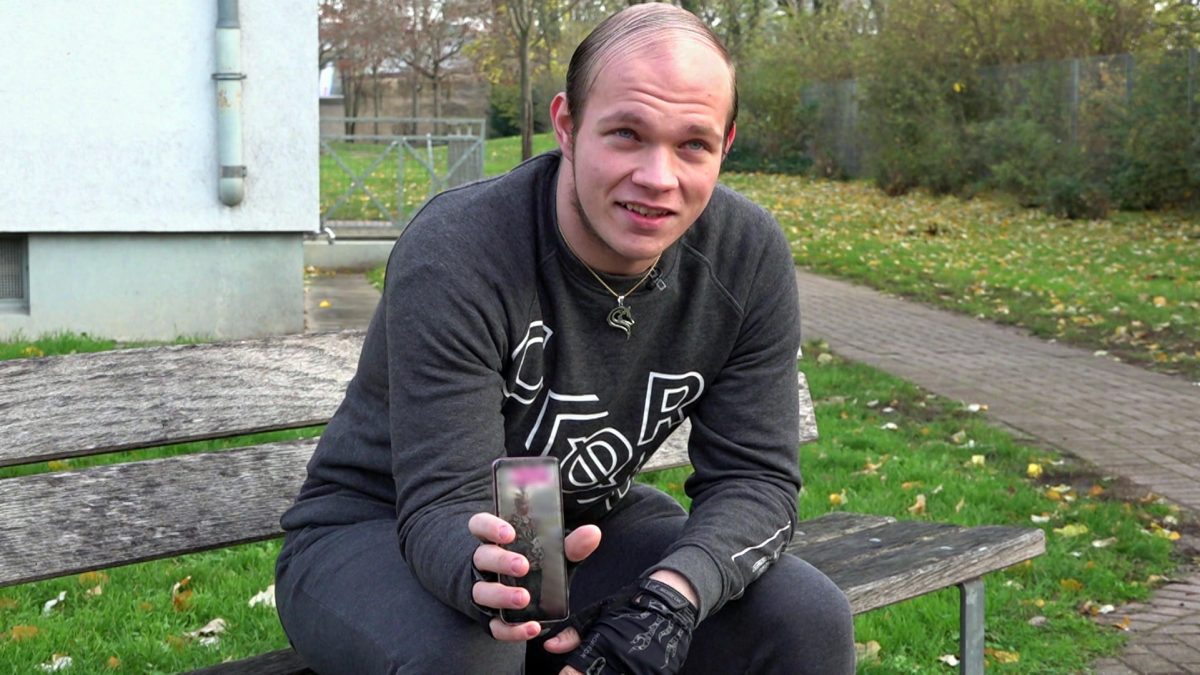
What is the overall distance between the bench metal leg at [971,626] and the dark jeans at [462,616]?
877mm

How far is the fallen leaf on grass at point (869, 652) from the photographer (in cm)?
404

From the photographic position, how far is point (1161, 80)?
1817 centimetres

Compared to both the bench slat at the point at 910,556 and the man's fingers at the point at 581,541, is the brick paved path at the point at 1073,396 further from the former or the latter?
the man's fingers at the point at 581,541

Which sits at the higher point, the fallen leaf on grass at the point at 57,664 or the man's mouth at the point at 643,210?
the man's mouth at the point at 643,210

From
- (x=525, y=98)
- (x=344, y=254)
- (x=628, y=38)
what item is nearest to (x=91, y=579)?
(x=628, y=38)

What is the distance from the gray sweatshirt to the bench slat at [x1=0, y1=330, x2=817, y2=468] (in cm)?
48

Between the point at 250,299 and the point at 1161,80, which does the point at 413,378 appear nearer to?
the point at 250,299

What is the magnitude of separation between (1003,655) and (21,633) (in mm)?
2611

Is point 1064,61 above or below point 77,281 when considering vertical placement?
above

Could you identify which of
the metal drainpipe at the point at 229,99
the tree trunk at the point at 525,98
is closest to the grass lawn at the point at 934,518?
the metal drainpipe at the point at 229,99

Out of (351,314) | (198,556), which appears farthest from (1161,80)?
(198,556)

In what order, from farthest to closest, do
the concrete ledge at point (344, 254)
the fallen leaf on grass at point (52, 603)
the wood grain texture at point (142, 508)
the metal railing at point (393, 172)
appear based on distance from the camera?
the metal railing at point (393, 172), the concrete ledge at point (344, 254), the fallen leaf on grass at point (52, 603), the wood grain texture at point (142, 508)

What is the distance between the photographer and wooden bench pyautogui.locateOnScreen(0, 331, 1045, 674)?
2.74 metres

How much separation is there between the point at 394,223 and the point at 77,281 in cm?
597
